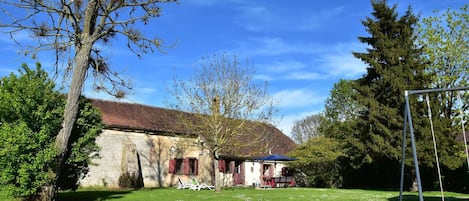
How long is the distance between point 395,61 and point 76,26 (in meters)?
17.8

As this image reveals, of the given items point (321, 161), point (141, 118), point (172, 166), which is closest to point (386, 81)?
point (321, 161)

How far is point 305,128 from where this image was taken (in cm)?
5522

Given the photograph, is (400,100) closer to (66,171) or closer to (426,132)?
(426,132)

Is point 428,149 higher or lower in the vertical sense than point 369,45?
lower

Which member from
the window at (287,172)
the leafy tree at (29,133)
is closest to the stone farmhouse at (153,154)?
the window at (287,172)

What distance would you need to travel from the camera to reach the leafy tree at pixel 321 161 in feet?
100

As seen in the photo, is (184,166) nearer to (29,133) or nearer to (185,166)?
(185,166)

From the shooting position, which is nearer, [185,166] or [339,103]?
[185,166]

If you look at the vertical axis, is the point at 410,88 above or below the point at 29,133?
above

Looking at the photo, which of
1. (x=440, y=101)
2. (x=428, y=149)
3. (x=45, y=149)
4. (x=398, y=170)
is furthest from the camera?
(x=398, y=170)

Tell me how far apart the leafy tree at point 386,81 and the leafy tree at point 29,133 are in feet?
54.9

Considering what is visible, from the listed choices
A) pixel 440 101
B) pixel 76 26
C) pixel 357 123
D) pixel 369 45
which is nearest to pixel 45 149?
pixel 76 26

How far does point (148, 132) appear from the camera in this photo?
98.7ft

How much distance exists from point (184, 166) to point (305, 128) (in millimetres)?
27501
